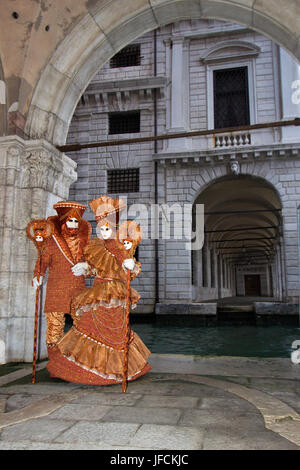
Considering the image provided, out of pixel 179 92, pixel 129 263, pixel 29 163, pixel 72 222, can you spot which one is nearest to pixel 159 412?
pixel 129 263

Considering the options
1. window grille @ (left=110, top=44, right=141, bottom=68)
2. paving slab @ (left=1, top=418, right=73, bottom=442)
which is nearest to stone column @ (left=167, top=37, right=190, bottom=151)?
window grille @ (left=110, top=44, right=141, bottom=68)

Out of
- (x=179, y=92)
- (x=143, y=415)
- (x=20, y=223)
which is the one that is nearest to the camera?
(x=143, y=415)

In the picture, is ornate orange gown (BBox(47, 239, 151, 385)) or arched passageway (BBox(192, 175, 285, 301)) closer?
ornate orange gown (BBox(47, 239, 151, 385))

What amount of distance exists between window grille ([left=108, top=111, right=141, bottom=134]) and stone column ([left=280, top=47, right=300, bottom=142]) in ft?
20.2

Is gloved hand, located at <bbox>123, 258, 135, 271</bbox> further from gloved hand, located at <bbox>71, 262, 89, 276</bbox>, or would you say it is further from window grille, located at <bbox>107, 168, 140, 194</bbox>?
window grille, located at <bbox>107, 168, 140, 194</bbox>

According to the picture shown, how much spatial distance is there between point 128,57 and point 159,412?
1678 centimetres

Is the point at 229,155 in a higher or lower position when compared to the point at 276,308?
higher

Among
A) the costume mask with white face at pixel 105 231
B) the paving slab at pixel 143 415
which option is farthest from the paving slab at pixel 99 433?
the costume mask with white face at pixel 105 231

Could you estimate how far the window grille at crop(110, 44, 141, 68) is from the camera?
1636 cm

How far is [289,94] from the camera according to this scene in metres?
14.1

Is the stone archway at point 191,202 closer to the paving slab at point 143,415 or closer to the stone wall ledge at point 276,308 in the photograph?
the stone wall ledge at point 276,308

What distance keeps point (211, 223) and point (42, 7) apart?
17.6m

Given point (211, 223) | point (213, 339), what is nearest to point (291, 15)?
A: point (213, 339)

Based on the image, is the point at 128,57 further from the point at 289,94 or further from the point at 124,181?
the point at 289,94
